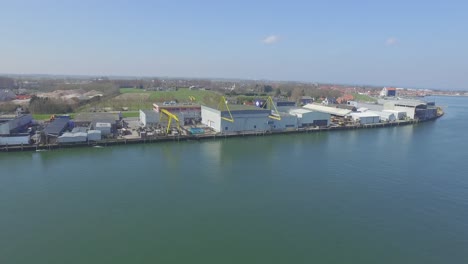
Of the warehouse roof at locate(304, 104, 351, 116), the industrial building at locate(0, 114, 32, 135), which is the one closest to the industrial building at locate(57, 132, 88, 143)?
the industrial building at locate(0, 114, 32, 135)

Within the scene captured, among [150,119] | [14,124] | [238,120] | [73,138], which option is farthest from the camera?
[150,119]

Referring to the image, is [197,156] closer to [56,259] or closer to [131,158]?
[131,158]

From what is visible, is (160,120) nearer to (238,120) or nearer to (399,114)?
(238,120)

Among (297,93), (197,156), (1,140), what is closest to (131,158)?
(197,156)

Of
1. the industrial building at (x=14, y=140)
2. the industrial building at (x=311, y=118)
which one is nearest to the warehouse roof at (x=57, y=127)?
the industrial building at (x=14, y=140)

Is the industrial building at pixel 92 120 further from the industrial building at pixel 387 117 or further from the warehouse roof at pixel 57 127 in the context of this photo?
the industrial building at pixel 387 117

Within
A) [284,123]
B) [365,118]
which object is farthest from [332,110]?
[284,123]
